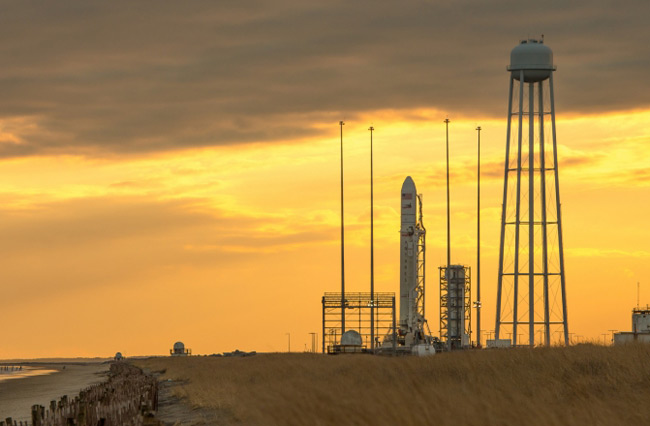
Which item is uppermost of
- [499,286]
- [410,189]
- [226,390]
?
[410,189]

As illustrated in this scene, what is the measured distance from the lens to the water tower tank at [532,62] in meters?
90.3

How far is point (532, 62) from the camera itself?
9031 cm

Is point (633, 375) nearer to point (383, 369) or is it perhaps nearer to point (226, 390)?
point (383, 369)

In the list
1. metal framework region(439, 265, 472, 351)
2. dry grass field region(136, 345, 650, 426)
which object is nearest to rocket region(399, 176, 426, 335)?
metal framework region(439, 265, 472, 351)

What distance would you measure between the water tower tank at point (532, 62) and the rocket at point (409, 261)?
30.3 metres

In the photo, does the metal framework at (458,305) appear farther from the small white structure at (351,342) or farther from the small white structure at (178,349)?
the small white structure at (178,349)

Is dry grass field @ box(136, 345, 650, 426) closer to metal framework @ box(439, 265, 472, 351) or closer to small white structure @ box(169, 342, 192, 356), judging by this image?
metal framework @ box(439, 265, 472, 351)

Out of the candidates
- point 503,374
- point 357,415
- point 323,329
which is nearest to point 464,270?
point 323,329

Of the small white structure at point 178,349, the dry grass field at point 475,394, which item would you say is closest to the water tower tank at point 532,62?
the dry grass field at point 475,394

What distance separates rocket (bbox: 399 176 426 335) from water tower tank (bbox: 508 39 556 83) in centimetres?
3034

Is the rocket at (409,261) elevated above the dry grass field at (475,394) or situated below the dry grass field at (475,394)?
Answer: above

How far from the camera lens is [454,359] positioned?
1746 inches

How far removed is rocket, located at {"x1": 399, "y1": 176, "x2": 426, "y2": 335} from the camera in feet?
391

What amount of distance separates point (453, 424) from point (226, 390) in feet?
82.2
